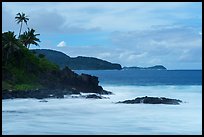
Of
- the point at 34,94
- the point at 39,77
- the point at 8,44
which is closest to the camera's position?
the point at 34,94

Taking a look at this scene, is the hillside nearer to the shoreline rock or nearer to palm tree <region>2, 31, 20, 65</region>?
palm tree <region>2, 31, 20, 65</region>

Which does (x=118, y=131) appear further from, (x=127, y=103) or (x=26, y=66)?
(x=26, y=66)

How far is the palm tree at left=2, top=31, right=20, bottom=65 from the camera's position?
18031 mm

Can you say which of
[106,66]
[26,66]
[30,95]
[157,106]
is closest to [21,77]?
[26,66]

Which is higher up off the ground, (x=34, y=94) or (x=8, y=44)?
(x=8, y=44)

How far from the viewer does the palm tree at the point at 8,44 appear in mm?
18031

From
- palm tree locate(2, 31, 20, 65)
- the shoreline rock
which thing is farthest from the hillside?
the shoreline rock

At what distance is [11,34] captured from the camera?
1834cm

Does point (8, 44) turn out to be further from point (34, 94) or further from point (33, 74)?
point (34, 94)

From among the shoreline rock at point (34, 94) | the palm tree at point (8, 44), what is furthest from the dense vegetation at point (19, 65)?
the shoreline rock at point (34, 94)

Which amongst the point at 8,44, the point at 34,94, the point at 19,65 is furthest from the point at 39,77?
the point at 34,94

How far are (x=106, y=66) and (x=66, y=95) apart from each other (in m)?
2.98

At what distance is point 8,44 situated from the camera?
18.2 m

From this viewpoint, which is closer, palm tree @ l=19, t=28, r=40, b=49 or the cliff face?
the cliff face
